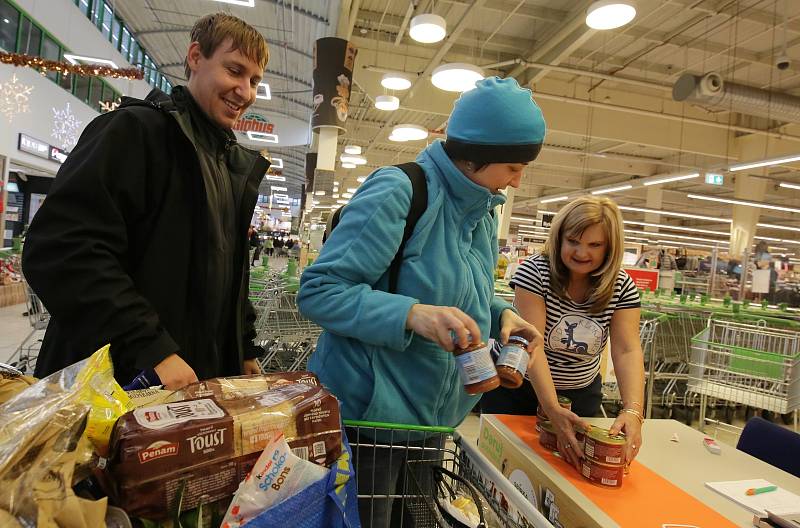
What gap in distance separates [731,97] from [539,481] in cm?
937

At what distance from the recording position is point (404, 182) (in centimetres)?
129

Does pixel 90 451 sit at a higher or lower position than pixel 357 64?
lower

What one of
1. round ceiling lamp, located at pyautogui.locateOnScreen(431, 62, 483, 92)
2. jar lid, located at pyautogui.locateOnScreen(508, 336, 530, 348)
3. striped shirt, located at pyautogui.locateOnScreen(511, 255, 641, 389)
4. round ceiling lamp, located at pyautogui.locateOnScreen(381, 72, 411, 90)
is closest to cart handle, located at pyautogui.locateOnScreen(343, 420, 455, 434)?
jar lid, located at pyautogui.locateOnScreen(508, 336, 530, 348)

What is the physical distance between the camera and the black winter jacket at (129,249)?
1.18 m

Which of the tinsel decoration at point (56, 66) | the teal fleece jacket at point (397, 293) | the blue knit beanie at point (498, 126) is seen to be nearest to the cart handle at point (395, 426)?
the teal fleece jacket at point (397, 293)

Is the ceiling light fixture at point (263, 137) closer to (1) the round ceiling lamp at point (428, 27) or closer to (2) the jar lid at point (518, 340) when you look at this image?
(1) the round ceiling lamp at point (428, 27)

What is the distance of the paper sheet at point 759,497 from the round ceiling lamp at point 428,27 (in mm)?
4998

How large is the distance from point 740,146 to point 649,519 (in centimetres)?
1629

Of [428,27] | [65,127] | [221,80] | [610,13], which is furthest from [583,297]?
[65,127]

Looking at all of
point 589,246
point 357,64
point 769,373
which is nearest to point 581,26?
point 357,64

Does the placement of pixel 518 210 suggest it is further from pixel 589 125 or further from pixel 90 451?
pixel 90 451

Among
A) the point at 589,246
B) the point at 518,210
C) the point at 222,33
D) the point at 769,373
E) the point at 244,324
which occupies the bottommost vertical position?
the point at 769,373

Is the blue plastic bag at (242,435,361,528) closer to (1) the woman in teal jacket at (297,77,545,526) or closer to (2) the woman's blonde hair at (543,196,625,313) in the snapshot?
(1) the woman in teal jacket at (297,77,545,526)

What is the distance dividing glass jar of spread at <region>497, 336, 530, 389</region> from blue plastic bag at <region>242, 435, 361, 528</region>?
0.51 m
